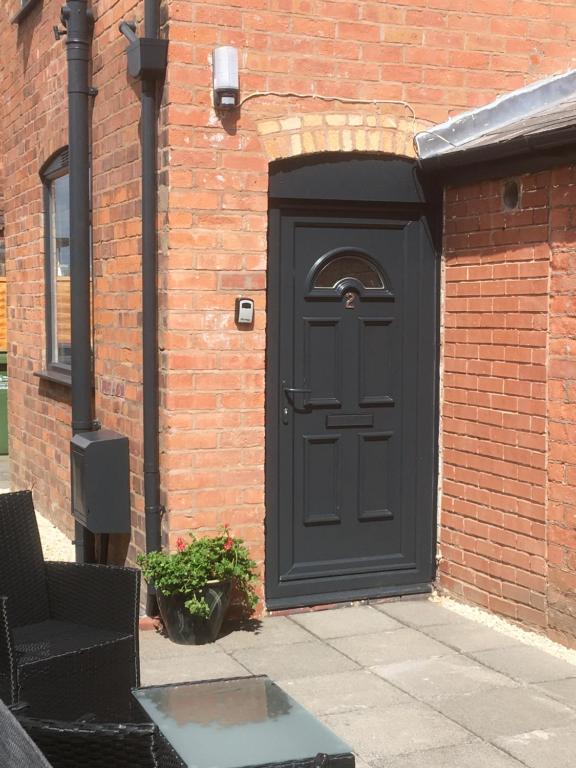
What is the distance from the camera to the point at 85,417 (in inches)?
269

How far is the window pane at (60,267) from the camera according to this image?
26.6ft

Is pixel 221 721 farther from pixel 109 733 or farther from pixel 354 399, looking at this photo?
pixel 354 399

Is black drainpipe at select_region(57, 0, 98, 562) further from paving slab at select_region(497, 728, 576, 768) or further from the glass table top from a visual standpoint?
the glass table top

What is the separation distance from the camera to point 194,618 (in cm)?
566

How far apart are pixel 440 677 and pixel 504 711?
1.66 ft

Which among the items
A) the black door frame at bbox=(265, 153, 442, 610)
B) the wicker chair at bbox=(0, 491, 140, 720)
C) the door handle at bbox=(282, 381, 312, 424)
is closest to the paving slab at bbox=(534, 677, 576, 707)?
the black door frame at bbox=(265, 153, 442, 610)

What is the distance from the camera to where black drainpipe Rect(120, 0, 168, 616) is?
5.72 meters

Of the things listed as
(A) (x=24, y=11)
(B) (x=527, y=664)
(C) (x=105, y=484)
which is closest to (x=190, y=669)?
(C) (x=105, y=484)

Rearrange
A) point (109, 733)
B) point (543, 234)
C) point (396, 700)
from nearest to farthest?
1. point (109, 733)
2. point (396, 700)
3. point (543, 234)

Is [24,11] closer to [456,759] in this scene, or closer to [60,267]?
[60,267]

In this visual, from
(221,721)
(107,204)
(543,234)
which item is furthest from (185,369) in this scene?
(221,721)

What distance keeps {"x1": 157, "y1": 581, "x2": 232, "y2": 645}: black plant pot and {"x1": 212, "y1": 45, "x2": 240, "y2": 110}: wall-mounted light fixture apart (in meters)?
2.52

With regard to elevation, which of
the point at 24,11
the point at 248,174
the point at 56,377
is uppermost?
the point at 24,11

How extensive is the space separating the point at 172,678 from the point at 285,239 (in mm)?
2466
